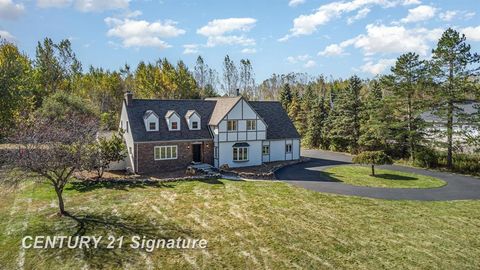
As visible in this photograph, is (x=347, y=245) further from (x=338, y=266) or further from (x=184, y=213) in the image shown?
(x=184, y=213)

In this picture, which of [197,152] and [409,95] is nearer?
[197,152]

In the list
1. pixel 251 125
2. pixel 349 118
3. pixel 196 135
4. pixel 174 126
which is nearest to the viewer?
pixel 174 126

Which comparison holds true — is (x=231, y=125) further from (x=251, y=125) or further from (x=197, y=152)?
(x=197, y=152)

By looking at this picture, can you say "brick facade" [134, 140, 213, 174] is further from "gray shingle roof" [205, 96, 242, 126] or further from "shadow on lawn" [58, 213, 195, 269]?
"shadow on lawn" [58, 213, 195, 269]

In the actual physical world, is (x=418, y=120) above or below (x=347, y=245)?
above

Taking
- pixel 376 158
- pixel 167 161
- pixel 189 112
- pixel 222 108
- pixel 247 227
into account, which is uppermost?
pixel 222 108

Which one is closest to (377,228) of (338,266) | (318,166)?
(338,266)

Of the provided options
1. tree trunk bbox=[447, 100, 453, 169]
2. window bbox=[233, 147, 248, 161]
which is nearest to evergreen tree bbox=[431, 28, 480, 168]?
tree trunk bbox=[447, 100, 453, 169]

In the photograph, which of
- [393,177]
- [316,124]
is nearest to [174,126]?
[393,177]
